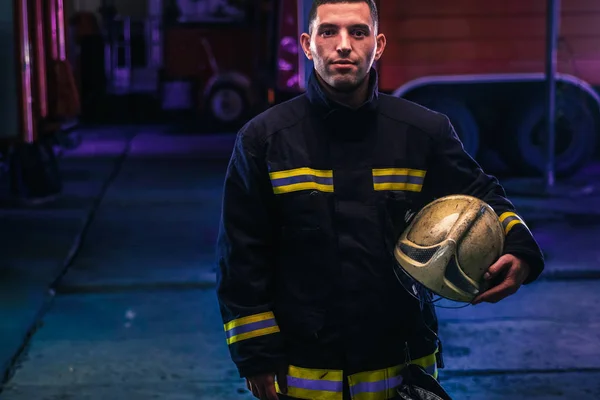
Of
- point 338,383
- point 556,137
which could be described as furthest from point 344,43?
point 556,137

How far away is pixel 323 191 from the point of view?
2543 millimetres

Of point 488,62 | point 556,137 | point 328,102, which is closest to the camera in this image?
point 328,102

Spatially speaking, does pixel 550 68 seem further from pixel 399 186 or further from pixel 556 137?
pixel 399 186

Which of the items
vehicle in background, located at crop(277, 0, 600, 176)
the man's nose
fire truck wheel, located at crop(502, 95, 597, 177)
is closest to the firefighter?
the man's nose

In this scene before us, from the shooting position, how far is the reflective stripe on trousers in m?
2.60

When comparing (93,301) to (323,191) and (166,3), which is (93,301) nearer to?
(323,191)

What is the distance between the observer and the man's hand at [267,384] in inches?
101

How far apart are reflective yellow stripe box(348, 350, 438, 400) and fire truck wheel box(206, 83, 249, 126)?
568 inches

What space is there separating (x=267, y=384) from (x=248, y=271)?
30 centimetres

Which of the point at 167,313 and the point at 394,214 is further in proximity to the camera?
the point at 167,313

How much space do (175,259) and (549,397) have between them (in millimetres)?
3704

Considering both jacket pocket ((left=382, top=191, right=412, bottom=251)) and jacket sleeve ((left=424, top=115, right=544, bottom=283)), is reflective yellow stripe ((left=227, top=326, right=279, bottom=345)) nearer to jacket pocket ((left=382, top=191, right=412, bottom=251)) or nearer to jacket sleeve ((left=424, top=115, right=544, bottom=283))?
jacket pocket ((left=382, top=191, right=412, bottom=251))

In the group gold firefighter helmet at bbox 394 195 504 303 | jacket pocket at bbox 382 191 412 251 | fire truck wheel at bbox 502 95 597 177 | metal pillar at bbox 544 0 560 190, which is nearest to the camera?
gold firefighter helmet at bbox 394 195 504 303

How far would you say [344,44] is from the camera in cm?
249
